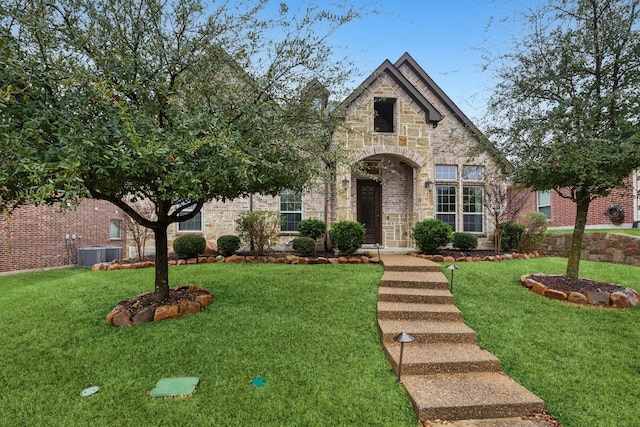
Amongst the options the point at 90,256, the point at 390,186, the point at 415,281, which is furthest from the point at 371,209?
the point at 90,256

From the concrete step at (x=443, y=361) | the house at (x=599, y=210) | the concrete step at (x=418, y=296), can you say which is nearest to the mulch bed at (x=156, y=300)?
the concrete step at (x=418, y=296)

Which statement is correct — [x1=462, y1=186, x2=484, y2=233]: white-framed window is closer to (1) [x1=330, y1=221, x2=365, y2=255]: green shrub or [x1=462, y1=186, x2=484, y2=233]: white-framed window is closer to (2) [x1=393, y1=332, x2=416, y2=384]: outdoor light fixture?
(1) [x1=330, y1=221, x2=365, y2=255]: green shrub

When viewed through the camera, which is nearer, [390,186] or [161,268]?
[161,268]

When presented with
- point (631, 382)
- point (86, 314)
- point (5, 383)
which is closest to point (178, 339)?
point (5, 383)

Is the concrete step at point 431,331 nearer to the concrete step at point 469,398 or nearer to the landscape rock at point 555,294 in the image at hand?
the concrete step at point 469,398

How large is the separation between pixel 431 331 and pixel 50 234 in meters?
16.2

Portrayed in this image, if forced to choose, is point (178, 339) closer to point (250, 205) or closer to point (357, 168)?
point (357, 168)

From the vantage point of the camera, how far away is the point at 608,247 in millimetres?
10859

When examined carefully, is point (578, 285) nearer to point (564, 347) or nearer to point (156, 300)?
point (564, 347)

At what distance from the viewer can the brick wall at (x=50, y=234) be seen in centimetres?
1289

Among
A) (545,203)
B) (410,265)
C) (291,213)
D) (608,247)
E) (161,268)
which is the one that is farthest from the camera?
(545,203)

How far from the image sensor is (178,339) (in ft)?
14.9

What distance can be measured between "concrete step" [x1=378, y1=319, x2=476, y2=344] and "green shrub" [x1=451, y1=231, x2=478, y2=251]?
6502 mm

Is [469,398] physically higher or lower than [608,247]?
lower
